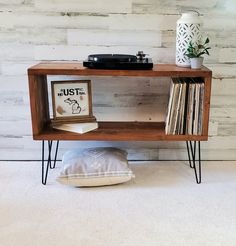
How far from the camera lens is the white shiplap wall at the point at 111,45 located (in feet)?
6.08

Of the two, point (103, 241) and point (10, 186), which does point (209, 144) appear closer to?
point (103, 241)

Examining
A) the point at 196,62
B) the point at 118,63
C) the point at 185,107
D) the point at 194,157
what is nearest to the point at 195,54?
the point at 196,62

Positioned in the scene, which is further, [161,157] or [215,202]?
[161,157]

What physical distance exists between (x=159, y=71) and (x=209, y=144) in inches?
29.5

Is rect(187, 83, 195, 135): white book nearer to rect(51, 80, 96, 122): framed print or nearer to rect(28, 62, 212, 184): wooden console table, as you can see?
rect(28, 62, 212, 184): wooden console table

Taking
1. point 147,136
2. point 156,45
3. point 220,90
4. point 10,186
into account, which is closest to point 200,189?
point 147,136

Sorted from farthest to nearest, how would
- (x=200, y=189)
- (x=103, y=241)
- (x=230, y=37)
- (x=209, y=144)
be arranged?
1. (x=209, y=144)
2. (x=230, y=37)
3. (x=200, y=189)
4. (x=103, y=241)

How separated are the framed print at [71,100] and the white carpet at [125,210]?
388 mm

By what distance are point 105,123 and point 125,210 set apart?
63cm

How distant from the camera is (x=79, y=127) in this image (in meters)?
1.78

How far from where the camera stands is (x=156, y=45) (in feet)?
6.28

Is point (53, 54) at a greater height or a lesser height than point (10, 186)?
greater

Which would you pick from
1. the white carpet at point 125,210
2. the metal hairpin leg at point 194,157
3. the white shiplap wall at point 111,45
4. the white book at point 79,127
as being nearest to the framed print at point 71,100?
the white book at point 79,127

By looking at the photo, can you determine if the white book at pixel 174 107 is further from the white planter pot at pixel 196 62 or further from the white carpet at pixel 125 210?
the white carpet at pixel 125 210
